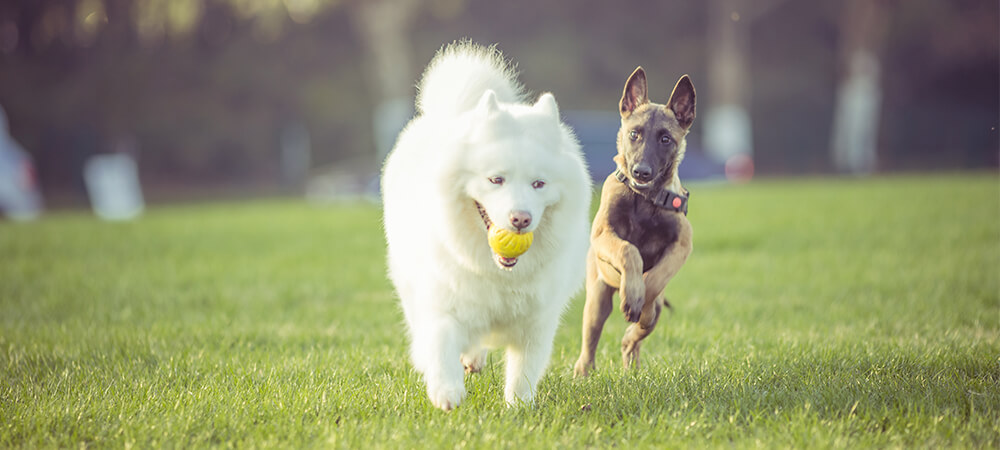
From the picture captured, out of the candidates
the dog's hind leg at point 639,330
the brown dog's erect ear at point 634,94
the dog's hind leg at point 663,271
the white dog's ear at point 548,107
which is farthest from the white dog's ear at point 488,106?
the dog's hind leg at point 639,330

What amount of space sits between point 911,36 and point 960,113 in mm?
3399

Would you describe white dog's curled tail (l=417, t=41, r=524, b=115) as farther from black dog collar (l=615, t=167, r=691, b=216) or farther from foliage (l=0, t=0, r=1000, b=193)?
foliage (l=0, t=0, r=1000, b=193)

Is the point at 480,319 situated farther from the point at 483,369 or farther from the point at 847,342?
the point at 847,342

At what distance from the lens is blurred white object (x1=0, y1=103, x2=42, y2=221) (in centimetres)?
1362

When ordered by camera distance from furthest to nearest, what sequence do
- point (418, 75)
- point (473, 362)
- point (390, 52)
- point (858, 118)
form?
point (418, 75) → point (858, 118) → point (390, 52) → point (473, 362)

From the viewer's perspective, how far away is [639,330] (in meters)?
3.71

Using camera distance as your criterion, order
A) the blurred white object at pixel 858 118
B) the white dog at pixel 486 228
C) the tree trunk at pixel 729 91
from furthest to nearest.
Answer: the blurred white object at pixel 858 118, the tree trunk at pixel 729 91, the white dog at pixel 486 228

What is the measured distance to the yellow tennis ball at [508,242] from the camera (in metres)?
3.03

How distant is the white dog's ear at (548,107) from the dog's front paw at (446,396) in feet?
3.98

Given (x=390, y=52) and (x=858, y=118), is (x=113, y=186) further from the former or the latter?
(x=858, y=118)

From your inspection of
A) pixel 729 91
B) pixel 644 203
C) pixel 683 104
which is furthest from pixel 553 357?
pixel 729 91

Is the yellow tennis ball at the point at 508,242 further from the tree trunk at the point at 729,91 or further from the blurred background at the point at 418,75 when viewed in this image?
the blurred background at the point at 418,75

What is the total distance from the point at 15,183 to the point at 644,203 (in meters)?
14.1

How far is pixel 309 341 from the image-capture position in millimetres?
5117
